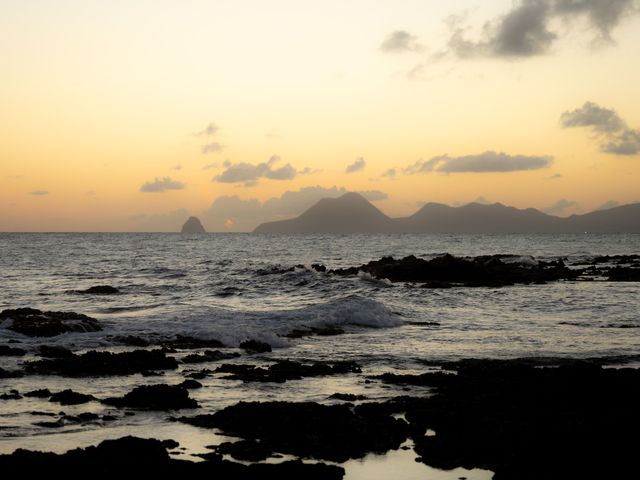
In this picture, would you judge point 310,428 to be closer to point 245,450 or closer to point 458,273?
point 245,450

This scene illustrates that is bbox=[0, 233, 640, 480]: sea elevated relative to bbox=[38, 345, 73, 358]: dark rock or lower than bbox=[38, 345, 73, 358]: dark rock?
A: lower

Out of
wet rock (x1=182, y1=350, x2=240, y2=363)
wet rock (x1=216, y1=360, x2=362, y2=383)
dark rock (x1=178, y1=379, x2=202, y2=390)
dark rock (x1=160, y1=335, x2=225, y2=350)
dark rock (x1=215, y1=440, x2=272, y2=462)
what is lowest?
dark rock (x1=160, y1=335, x2=225, y2=350)

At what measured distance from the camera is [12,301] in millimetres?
44344

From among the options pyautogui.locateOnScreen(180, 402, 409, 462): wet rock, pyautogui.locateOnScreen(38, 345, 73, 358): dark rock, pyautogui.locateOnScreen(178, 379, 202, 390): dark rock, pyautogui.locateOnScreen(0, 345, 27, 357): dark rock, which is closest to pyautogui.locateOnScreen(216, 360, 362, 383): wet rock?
pyautogui.locateOnScreen(178, 379, 202, 390): dark rock

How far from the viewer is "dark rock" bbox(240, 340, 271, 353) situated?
25375 millimetres

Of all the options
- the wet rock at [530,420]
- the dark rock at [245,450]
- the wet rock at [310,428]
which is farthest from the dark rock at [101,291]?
the dark rock at [245,450]

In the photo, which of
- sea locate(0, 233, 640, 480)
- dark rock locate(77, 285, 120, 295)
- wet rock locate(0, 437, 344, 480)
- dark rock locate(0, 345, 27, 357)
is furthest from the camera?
dark rock locate(77, 285, 120, 295)

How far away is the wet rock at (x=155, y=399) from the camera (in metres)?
15.8

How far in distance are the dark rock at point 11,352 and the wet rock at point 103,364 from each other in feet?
6.81

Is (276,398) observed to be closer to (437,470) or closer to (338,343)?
(437,470)

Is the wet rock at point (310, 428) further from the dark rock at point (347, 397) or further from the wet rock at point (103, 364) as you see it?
the wet rock at point (103, 364)

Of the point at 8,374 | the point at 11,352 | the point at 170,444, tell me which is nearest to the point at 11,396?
the point at 8,374

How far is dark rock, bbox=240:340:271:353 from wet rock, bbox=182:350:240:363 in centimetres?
100

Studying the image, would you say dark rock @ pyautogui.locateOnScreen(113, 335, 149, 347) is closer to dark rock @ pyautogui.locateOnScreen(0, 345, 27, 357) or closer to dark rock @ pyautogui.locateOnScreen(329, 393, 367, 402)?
dark rock @ pyautogui.locateOnScreen(0, 345, 27, 357)
